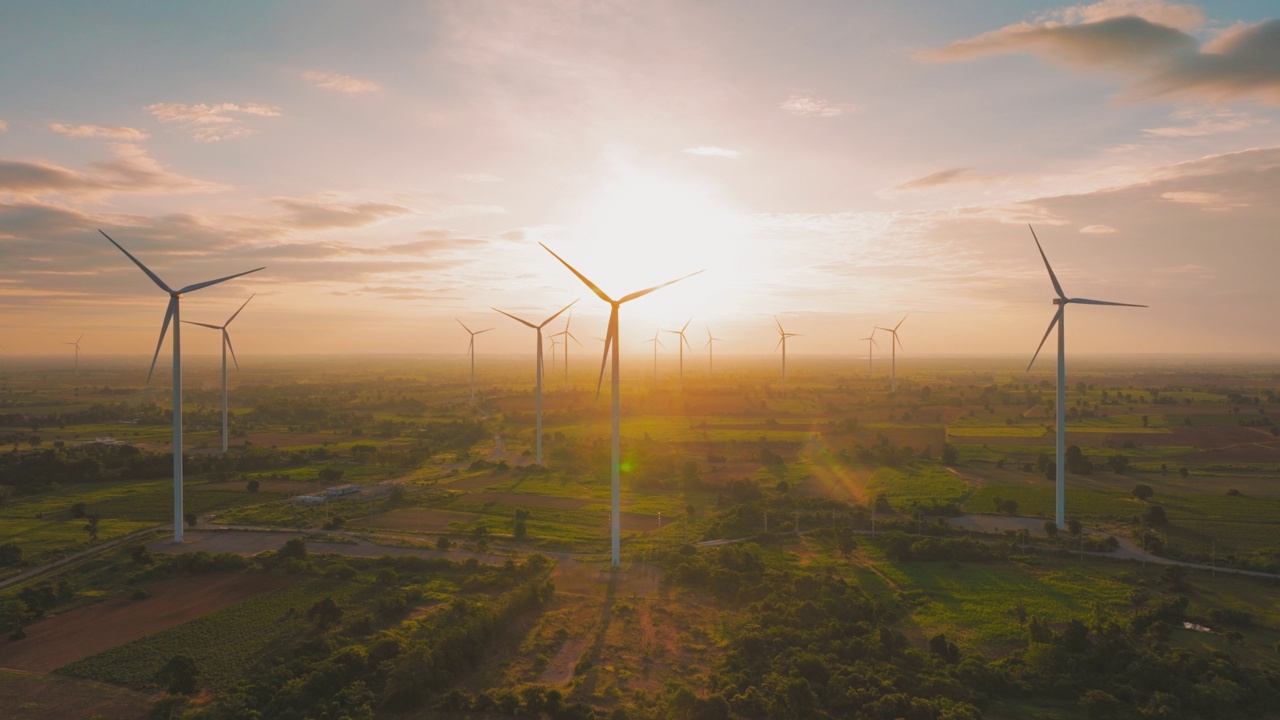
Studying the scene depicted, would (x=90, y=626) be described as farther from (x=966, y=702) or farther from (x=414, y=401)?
(x=414, y=401)

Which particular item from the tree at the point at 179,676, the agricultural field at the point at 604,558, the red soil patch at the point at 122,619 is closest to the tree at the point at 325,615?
the agricultural field at the point at 604,558

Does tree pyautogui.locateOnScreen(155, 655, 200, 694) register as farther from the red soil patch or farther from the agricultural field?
the red soil patch

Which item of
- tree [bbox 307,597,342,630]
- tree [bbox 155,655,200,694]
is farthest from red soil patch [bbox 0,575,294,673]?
tree [bbox 307,597,342,630]

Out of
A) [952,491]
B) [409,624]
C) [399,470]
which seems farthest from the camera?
[399,470]

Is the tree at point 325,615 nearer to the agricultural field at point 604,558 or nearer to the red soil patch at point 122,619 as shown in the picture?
the agricultural field at point 604,558

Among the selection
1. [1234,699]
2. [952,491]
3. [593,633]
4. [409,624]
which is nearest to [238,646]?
[409,624]

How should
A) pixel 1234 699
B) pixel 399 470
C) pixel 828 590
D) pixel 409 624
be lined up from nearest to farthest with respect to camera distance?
pixel 1234 699 → pixel 409 624 → pixel 828 590 → pixel 399 470
